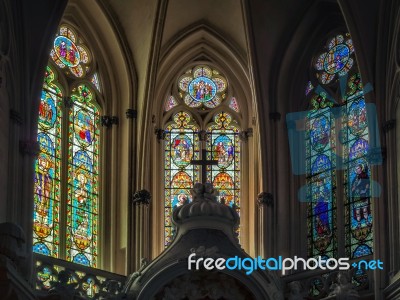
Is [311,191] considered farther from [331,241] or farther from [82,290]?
[82,290]

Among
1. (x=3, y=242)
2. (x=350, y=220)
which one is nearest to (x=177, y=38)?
(x=350, y=220)

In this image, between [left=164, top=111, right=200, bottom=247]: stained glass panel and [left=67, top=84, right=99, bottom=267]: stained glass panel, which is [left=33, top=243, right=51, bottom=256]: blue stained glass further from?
[left=164, top=111, right=200, bottom=247]: stained glass panel

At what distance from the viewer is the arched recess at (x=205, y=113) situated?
25859mm

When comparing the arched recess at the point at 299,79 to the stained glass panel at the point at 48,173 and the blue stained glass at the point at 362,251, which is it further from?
the stained glass panel at the point at 48,173

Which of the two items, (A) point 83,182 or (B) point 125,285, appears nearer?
(B) point 125,285

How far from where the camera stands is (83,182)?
2506 centimetres

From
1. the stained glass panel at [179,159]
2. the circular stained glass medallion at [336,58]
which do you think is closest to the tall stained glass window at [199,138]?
the stained glass panel at [179,159]

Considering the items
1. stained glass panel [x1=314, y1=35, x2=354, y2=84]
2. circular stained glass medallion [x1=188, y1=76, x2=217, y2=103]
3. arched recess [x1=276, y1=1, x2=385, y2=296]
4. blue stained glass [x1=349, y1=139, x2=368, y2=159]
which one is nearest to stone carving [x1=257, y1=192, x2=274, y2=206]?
arched recess [x1=276, y1=1, x2=385, y2=296]

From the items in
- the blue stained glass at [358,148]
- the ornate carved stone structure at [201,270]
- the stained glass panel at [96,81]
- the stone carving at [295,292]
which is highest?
the stained glass panel at [96,81]

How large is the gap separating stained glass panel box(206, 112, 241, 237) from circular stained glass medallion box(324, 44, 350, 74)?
2.36 metres

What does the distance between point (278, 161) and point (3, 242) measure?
34.8 ft

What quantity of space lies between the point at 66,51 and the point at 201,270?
665 cm

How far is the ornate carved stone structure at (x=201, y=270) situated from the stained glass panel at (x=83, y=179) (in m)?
3.64

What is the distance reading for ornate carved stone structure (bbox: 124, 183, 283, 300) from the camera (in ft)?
68.0
